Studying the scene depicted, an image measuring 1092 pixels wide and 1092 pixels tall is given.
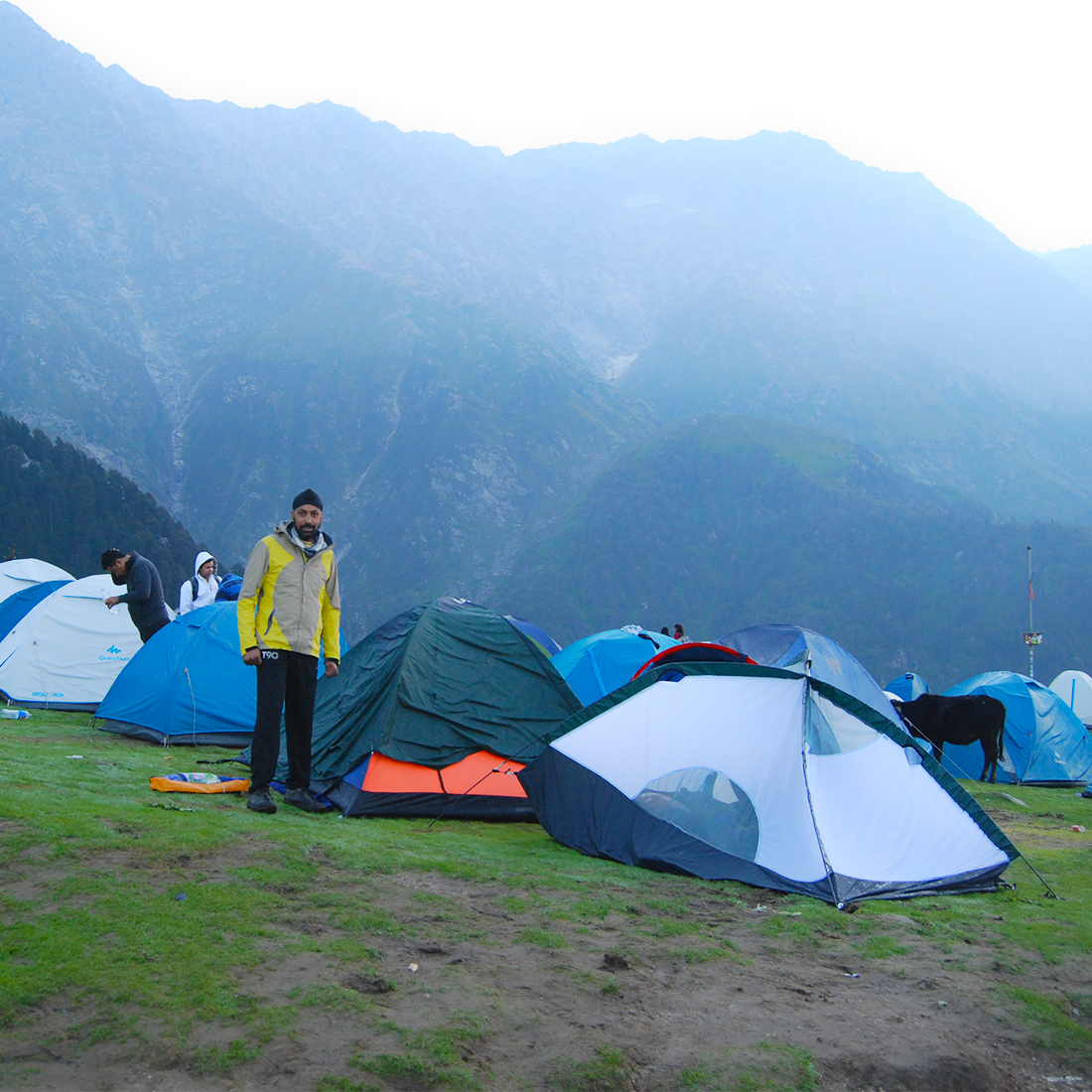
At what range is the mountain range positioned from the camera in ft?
258

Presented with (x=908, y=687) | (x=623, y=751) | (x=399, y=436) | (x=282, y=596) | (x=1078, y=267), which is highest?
(x=1078, y=267)

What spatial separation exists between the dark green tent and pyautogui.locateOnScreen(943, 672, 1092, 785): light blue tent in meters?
9.39

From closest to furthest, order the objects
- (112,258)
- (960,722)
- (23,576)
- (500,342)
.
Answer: (960,722) → (23,576) → (500,342) → (112,258)

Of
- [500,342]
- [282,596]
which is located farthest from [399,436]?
[282,596]

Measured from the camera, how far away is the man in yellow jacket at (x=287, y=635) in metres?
6.66

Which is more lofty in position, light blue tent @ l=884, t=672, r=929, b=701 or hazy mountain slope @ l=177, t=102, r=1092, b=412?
hazy mountain slope @ l=177, t=102, r=1092, b=412

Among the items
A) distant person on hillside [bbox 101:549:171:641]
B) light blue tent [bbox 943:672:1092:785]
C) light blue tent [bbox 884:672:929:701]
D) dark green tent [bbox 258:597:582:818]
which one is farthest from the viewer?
light blue tent [bbox 884:672:929:701]

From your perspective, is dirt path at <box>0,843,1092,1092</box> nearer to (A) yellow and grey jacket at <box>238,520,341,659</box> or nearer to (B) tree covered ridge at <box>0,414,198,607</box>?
(A) yellow and grey jacket at <box>238,520,341,659</box>

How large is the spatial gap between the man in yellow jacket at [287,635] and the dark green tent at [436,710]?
595 millimetres

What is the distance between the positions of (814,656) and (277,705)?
25.5 ft

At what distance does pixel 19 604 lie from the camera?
1578 cm

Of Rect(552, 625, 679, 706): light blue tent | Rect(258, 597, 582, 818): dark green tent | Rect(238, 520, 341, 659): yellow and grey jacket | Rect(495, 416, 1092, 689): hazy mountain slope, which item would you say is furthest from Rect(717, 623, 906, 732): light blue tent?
Rect(495, 416, 1092, 689): hazy mountain slope

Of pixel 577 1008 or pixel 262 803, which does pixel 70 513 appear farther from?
pixel 577 1008

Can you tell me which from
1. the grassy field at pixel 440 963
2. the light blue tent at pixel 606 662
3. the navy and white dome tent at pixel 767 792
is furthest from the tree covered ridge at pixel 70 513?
the grassy field at pixel 440 963
